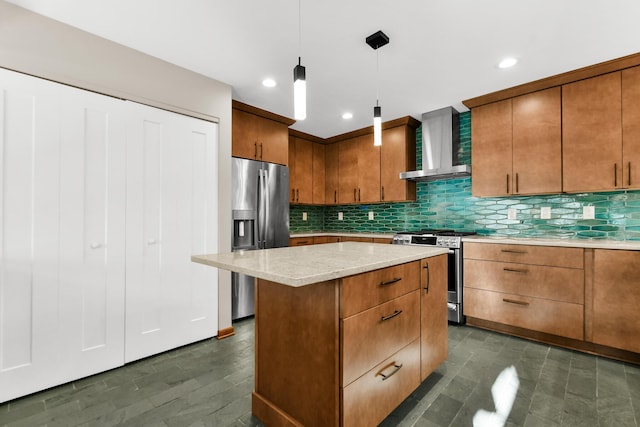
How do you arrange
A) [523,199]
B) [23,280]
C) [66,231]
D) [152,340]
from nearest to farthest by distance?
[23,280], [66,231], [152,340], [523,199]

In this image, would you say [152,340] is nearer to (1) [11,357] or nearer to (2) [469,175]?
(1) [11,357]

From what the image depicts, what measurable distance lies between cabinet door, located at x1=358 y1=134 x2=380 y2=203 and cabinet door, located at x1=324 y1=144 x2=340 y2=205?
473 mm

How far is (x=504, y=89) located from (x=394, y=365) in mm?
2993

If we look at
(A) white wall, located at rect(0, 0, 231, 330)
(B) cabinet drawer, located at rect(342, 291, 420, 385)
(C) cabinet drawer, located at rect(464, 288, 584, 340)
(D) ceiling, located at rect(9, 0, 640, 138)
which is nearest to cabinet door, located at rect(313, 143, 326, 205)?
(D) ceiling, located at rect(9, 0, 640, 138)

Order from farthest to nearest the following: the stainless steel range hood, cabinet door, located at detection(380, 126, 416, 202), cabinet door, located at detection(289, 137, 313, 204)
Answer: cabinet door, located at detection(289, 137, 313, 204) < cabinet door, located at detection(380, 126, 416, 202) < the stainless steel range hood

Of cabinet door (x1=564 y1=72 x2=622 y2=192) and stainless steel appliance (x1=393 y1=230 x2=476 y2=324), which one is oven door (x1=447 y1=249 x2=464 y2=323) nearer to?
stainless steel appliance (x1=393 y1=230 x2=476 y2=324)

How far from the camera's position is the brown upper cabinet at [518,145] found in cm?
290

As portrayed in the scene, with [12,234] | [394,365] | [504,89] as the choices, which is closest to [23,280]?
[12,234]

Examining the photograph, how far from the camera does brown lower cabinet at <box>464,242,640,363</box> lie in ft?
7.68

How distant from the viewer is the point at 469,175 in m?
3.51

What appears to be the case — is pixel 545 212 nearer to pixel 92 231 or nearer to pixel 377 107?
pixel 377 107

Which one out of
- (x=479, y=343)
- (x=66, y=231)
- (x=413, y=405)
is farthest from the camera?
(x=479, y=343)

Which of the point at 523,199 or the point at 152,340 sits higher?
the point at 523,199

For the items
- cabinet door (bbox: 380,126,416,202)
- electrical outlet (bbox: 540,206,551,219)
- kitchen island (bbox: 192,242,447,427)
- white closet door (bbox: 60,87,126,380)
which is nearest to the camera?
kitchen island (bbox: 192,242,447,427)
